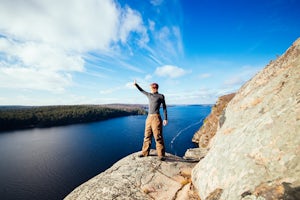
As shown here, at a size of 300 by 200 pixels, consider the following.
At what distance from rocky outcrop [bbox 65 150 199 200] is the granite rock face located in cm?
97

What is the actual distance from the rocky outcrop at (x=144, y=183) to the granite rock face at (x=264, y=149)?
3.17ft

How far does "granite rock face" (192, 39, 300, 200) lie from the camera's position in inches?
137

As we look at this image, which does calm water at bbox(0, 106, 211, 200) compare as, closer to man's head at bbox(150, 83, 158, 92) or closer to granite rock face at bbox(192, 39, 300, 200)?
man's head at bbox(150, 83, 158, 92)

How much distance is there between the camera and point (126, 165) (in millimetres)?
8500

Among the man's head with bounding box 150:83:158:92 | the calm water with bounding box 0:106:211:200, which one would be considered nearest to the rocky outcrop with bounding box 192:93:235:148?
the calm water with bounding box 0:106:211:200

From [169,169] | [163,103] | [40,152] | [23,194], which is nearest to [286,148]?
[169,169]

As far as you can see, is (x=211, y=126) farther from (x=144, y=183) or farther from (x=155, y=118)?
(x=144, y=183)

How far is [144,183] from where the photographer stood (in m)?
7.00

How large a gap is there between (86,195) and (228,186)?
536 centimetres

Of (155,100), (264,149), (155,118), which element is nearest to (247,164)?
(264,149)

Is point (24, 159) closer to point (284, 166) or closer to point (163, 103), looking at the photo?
point (163, 103)

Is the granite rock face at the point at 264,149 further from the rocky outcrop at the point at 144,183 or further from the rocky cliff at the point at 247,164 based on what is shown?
the rocky outcrop at the point at 144,183

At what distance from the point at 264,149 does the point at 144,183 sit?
4.62 meters

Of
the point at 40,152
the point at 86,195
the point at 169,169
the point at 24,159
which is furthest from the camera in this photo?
the point at 40,152
